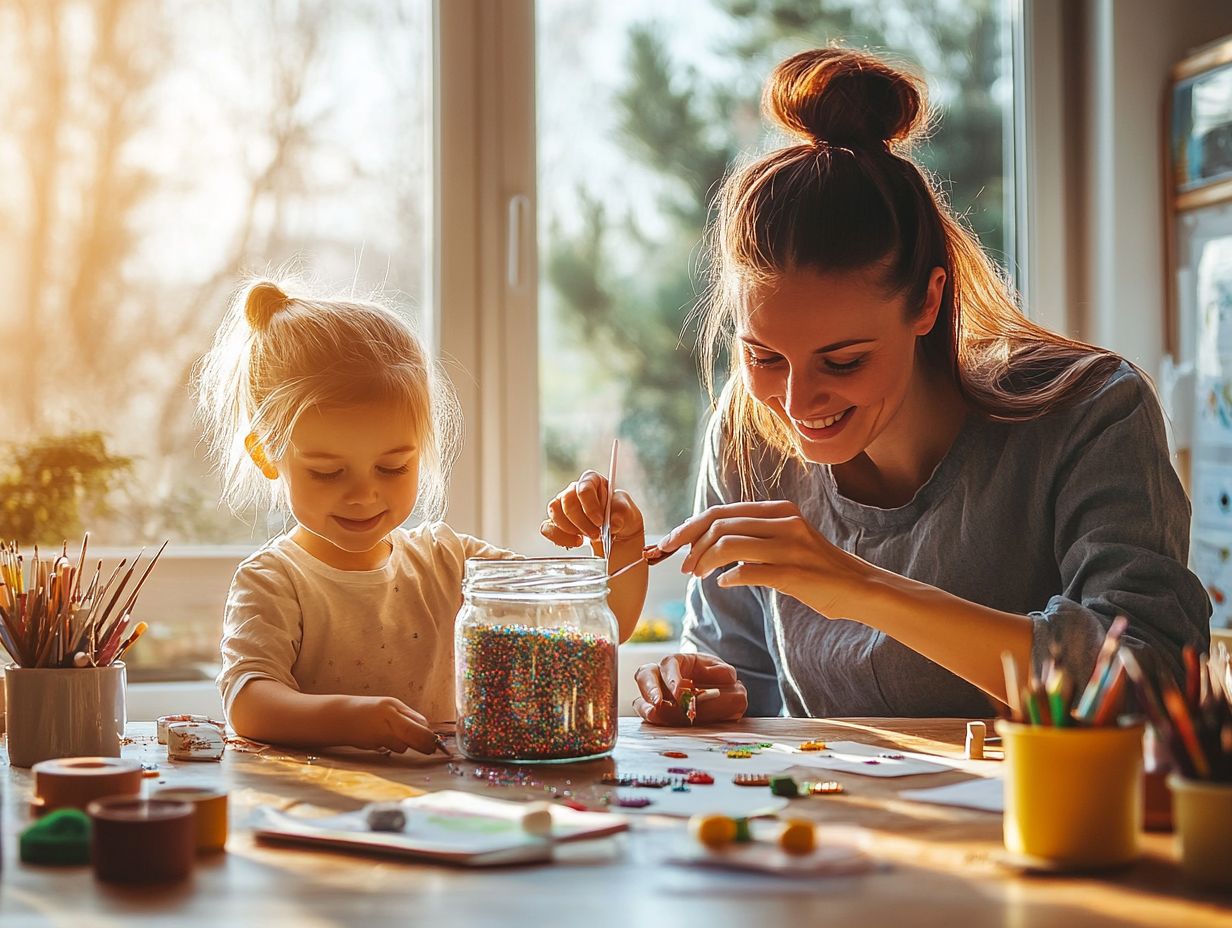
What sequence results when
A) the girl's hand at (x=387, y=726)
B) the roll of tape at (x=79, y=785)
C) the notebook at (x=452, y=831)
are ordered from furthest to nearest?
the girl's hand at (x=387, y=726) → the roll of tape at (x=79, y=785) → the notebook at (x=452, y=831)

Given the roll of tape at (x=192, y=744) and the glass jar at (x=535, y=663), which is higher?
the glass jar at (x=535, y=663)

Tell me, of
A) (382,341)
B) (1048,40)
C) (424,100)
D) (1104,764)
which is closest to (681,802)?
(1104,764)

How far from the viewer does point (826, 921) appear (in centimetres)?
73

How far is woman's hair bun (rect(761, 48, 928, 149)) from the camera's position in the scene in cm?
161

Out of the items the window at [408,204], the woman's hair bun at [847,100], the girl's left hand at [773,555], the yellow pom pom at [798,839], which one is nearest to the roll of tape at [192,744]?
the girl's left hand at [773,555]

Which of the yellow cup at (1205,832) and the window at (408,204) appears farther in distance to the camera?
the window at (408,204)

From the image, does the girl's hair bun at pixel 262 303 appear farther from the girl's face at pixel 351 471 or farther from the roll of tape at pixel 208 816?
the roll of tape at pixel 208 816

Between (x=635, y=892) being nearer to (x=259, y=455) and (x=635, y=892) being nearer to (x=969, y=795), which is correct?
(x=969, y=795)

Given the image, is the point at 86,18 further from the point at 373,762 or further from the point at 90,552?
the point at 373,762

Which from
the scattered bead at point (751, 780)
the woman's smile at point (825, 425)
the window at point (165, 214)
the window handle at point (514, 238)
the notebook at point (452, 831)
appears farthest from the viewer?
the window handle at point (514, 238)

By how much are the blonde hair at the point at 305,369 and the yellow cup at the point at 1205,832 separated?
2.98 feet

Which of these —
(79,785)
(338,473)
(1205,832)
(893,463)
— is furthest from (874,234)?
(79,785)

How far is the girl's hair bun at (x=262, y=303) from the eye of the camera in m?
1.56

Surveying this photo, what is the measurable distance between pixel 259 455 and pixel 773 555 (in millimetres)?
610
